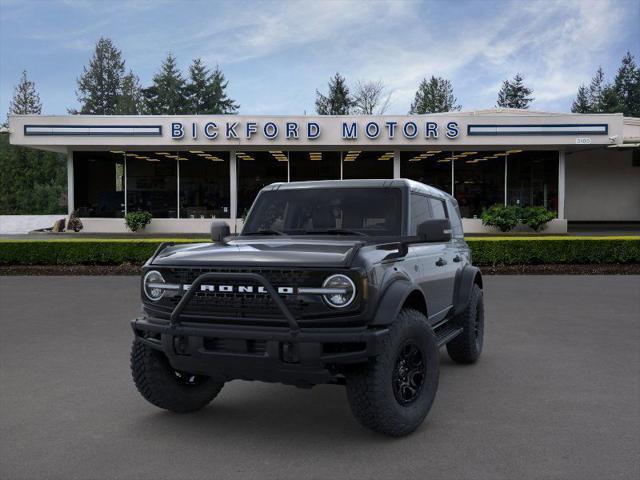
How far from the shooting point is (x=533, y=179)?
2761 centimetres

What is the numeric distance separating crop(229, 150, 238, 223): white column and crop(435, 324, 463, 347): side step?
72.2 feet

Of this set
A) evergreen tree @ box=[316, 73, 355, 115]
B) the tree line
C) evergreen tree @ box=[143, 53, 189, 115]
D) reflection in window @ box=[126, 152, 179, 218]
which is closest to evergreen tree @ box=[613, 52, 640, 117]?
the tree line

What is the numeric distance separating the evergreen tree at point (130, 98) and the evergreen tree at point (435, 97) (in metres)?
34.4

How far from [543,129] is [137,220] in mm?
17658

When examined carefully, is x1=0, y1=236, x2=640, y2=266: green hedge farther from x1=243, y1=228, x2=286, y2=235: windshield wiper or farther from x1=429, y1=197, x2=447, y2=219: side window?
x1=243, y1=228, x2=286, y2=235: windshield wiper

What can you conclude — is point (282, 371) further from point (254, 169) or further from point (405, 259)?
point (254, 169)

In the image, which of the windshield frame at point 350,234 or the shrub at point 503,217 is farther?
the shrub at point 503,217

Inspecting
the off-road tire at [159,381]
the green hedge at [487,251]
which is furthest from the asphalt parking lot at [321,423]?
the green hedge at [487,251]

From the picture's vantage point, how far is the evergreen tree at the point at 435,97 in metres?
75.3

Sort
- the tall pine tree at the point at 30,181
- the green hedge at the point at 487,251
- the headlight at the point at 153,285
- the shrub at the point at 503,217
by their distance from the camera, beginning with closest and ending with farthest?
the headlight at the point at 153,285 < the green hedge at the point at 487,251 < the shrub at the point at 503,217 < the tall pine tree at the point at 30,181

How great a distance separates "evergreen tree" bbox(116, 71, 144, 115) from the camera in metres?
73.7

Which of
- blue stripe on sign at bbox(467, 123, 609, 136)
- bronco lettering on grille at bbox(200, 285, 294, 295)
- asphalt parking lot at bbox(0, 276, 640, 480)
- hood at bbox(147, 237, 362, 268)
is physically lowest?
asphalt parking lot at bbox(0, 276, 640, 480)

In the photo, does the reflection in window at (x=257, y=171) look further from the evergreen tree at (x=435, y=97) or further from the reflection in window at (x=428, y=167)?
the evergreen tree at (x=435, y=97)

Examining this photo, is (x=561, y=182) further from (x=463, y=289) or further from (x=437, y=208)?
(x=463, y=289)
